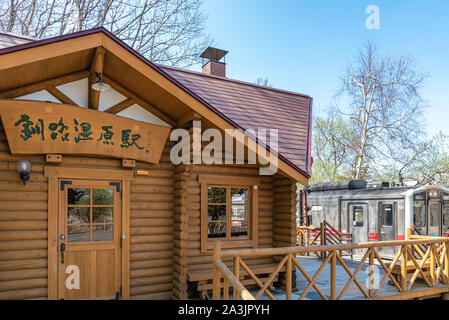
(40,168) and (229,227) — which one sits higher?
(40,168)

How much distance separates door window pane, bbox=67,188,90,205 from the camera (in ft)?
18.1

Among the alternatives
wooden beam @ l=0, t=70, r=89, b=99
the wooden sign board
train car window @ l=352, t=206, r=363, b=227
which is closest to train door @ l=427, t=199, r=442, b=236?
train car window @ l=352, t=206, r=363, b=227

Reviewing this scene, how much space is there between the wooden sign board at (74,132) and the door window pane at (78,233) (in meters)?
1.22

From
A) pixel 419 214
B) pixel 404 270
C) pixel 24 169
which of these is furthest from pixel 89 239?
pixel 419 214

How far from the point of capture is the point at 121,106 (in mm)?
5844

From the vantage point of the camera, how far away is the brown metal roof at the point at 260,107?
24.1ft

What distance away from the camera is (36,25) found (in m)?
13.6

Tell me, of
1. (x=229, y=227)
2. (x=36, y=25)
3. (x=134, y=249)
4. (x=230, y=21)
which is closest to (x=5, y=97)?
(x=134, y=249)

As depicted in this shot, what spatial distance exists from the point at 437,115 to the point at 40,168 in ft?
74.4

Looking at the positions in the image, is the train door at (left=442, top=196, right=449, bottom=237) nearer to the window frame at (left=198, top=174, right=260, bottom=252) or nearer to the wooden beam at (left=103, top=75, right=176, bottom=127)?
the window frame at (left=198, top=174, right=260, bottom=252)

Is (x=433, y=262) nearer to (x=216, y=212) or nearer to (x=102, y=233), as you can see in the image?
(x=216, y=212)

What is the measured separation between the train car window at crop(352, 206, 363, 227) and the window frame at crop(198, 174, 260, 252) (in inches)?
265

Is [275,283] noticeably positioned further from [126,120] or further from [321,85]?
[321,85]

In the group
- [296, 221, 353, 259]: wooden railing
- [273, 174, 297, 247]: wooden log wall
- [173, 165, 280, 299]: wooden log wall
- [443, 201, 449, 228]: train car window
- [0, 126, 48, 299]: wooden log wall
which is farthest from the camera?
[443, 201, 449, 228]: train car window
